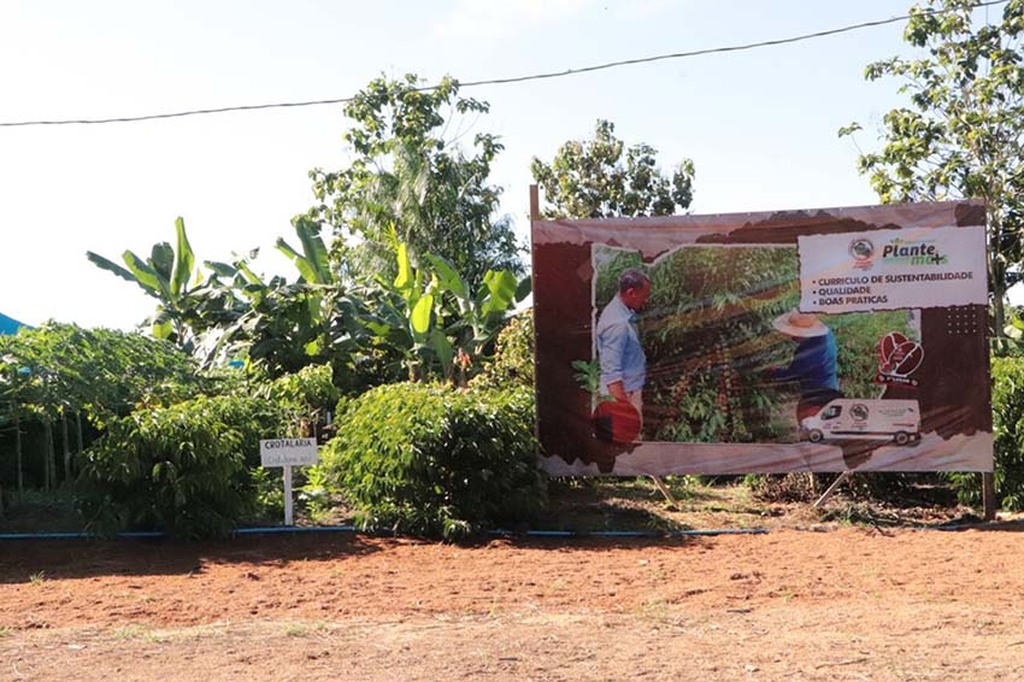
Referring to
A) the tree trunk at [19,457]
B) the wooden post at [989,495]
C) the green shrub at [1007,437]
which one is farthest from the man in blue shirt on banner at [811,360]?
the tree trunk at [19,457]

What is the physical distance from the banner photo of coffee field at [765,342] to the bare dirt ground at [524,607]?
3.93 ft

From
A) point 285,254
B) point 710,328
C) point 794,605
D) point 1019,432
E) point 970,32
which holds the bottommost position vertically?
point 794,605

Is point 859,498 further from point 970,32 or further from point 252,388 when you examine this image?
point 970,32

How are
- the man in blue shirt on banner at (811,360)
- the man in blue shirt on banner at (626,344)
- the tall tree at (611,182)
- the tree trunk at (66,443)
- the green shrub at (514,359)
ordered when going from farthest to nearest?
the tall tree at (611,182)
the green shrub at (514,359)
the man in blue shirt on banner at (626,344)
the man in blue shirt on banner at (811,360)
the tree trunk at (66,443)

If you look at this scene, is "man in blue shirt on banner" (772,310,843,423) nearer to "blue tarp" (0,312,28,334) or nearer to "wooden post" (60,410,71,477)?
"wooden post" (60,410,71,477)

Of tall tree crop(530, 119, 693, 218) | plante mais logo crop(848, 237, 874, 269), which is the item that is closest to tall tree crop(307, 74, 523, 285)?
tall tree crop(530, 119, 693, 218)

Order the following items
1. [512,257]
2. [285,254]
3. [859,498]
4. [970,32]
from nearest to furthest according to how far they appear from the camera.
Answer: [859,498] < [285,254] < [970,32] < [512,257]

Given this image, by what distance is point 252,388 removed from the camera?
14.3 m

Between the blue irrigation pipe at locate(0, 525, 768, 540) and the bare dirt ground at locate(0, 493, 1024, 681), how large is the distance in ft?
0.31

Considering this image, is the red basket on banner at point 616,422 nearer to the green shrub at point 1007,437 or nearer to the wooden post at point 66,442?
the green shrub at point 1007,437

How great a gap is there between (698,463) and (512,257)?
59.8 feet

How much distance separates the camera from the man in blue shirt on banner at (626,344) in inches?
488

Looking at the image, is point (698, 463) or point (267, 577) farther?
point (698, 463)

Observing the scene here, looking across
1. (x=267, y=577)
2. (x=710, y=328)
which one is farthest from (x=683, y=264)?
(x=267, y=577)
